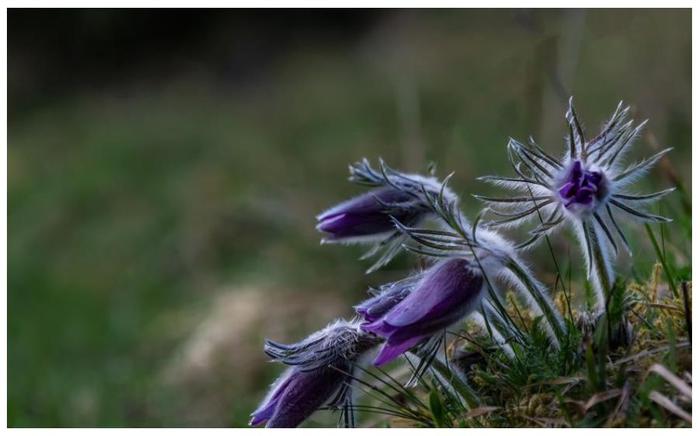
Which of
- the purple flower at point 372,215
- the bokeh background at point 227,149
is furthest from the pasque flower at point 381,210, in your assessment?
the bokeh background at point 227,149

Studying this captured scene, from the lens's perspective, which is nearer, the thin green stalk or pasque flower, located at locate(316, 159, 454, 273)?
the thin green stalk

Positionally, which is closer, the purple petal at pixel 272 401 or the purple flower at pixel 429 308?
the purple flower at pixel 429 308

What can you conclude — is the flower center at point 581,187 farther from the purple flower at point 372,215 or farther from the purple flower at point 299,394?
the purple flower at point 299,394

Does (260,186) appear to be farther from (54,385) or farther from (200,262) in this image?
(54,385)

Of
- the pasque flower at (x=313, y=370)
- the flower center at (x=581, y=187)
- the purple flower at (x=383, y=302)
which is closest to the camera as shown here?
the flower center at (x=581, y=187)

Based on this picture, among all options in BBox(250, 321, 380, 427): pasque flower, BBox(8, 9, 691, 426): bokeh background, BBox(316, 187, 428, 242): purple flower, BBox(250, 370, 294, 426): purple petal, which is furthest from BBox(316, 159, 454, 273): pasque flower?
BBox(8, 9, 691, 426): bokeh background

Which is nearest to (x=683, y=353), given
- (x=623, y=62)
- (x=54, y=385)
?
(x=54, y=385)

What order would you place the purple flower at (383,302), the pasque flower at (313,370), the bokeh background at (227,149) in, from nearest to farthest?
the purple flower at (383,302) → the pasque flower at (313,370) → the bokeh background at (227,149)

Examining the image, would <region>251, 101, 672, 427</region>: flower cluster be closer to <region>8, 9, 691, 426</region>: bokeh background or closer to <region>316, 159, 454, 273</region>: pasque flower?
<region>316, 159, 454, 273</region>: pasque flower
